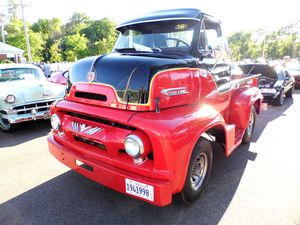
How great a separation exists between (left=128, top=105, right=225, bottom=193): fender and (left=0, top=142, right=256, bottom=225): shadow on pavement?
0.56m

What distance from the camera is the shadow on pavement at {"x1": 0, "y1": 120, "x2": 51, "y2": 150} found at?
5.60m

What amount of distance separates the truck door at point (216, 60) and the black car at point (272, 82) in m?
5.02

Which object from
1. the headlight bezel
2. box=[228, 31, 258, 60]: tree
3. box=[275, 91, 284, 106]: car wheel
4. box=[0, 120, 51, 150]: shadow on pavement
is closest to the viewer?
box=[0, 120, 51, 150]: shadow on pavement

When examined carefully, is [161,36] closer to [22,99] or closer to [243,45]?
[22,99]

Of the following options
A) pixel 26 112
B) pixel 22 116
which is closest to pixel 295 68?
pixel 26 112

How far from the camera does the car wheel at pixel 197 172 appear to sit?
292cm

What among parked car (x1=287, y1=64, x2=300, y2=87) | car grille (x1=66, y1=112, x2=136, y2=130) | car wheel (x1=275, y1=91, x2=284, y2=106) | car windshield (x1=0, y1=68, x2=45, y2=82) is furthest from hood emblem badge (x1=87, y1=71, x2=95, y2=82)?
parked car (x1=287, y1=64, x2=300, y2=87)

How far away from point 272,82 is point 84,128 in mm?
8439

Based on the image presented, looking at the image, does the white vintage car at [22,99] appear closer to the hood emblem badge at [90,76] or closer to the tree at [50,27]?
the hood emblem badge at [90,76]

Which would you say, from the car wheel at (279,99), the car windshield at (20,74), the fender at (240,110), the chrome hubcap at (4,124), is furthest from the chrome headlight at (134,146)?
the car wheel at (279,99)

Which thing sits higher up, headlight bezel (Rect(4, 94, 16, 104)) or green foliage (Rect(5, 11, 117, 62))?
green foliage (Rect(5, 11, 117, 62))

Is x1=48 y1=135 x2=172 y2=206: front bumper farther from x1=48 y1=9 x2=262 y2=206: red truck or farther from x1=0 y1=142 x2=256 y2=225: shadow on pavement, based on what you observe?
x1=0 y1=142 x2=256 y2=225: shadow on pavement

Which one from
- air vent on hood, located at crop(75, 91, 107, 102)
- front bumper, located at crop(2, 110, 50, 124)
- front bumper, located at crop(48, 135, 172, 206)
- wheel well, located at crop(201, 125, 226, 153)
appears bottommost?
front bumper, located at crop(2, 110, 50, 124)

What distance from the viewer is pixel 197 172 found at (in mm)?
3297
